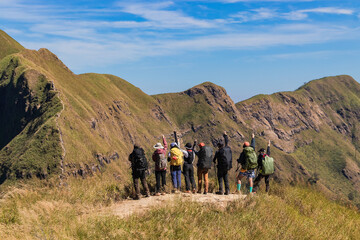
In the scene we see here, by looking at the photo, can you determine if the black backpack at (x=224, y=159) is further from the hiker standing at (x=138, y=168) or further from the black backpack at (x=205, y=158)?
the hiker standing at (x=138, y=168)

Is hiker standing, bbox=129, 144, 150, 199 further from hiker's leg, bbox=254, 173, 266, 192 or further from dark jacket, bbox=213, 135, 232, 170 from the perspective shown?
hiker's leg, bbox=254, 173, 266, 192

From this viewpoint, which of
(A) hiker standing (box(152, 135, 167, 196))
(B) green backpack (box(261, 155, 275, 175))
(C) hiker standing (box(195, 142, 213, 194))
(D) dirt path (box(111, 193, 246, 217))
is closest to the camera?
(D) dirt path (box(111, 193, 246, 217))

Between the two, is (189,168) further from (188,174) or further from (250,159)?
(250,159)

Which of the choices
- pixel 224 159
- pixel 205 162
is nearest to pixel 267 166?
pixel 224 159

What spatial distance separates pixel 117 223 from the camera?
23.7ft

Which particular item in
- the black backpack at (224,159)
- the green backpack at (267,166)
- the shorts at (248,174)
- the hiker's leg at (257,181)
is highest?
the black backpack at (224,159)

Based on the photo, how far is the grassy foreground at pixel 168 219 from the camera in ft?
22.7

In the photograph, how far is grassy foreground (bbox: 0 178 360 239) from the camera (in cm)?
693

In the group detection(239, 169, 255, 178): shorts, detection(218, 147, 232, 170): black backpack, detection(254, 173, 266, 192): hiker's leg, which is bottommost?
detection(254, 173, 266, 192): hiker's leg

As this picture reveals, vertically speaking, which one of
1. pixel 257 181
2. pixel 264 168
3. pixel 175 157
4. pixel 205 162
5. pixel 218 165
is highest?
pixel 175 157

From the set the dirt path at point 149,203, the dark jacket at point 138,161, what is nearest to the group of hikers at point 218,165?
the dark jacket at point 138,161

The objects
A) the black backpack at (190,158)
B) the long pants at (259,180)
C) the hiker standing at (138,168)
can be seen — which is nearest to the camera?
the hiker standing at (138,168)

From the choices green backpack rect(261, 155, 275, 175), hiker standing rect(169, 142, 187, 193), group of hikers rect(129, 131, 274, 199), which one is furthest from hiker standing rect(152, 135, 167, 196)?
green backpack rect(261, 155, 275, 175)

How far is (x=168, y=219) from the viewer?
761cm
